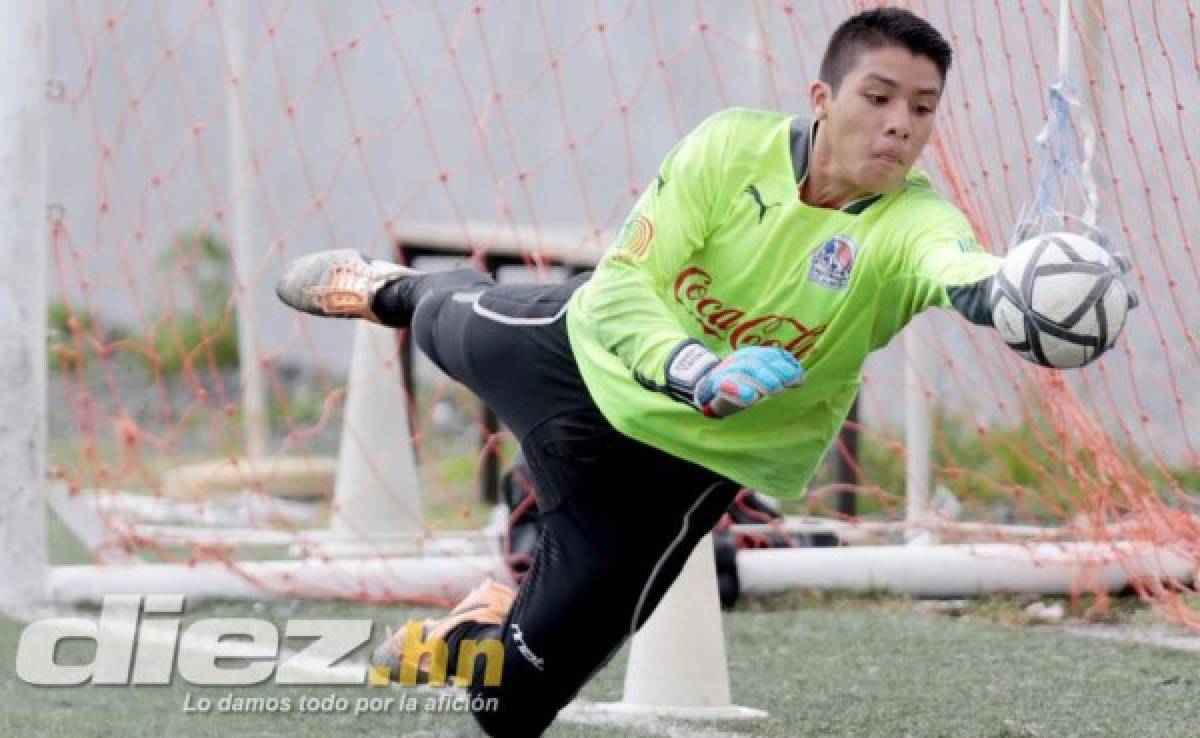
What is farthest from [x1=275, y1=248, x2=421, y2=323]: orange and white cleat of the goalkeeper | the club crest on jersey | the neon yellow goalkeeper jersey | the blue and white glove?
the blue and white glove

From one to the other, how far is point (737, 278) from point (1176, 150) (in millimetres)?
2365

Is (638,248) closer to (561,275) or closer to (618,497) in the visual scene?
(618,497)

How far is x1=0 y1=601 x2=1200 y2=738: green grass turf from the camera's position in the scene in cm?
451

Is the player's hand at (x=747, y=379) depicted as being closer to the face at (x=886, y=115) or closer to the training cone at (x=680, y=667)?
the face at (x=886, y=115)

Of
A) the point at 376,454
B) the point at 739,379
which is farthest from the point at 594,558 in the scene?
the point at 376,454

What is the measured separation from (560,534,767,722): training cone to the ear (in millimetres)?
1194

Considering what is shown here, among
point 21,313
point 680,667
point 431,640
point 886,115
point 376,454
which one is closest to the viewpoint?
point 886,115

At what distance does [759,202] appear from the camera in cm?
389

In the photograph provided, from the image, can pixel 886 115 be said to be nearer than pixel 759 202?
Yes

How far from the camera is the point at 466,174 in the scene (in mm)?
10070

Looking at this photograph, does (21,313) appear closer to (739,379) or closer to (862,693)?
(862,693)

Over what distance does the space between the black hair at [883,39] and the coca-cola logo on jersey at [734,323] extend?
1.43ft

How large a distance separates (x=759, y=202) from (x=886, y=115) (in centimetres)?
29

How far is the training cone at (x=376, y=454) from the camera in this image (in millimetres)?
7363
